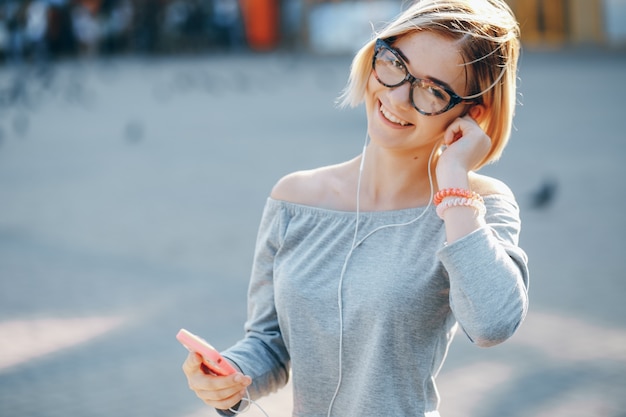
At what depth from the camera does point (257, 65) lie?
25266 millimetres

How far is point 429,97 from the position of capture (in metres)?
2.02

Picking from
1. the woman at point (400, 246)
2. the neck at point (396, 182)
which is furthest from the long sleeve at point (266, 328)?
the neck at point (396, 182)

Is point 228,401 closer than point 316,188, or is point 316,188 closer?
point 228,401

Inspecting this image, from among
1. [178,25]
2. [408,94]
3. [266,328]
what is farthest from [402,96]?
[178,25]

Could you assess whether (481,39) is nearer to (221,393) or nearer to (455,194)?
(455,194)

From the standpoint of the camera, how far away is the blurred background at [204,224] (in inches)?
181

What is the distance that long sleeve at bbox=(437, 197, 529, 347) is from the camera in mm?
1806

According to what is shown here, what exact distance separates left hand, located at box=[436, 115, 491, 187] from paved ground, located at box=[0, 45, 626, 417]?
2459 mm

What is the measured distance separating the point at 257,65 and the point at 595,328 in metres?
20.9

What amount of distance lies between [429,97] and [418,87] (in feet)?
0.12

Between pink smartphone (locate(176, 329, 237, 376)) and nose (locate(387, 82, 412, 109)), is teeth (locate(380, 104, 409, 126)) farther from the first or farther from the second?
pink smartphone (locate(176, 329, 237, 376))

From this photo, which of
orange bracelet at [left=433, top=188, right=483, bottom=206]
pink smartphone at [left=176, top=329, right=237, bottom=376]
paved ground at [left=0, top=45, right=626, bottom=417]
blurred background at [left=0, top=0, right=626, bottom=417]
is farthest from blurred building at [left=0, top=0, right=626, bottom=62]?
pink smartphone at [left=176, top=329, right=237, bottom=376]

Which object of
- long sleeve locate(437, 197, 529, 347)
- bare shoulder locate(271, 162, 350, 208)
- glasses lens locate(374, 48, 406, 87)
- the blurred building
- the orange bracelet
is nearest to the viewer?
long sleeve locate(437, 197, 529, 347)

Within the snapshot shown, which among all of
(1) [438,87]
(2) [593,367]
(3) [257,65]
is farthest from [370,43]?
(3) [257,65]
